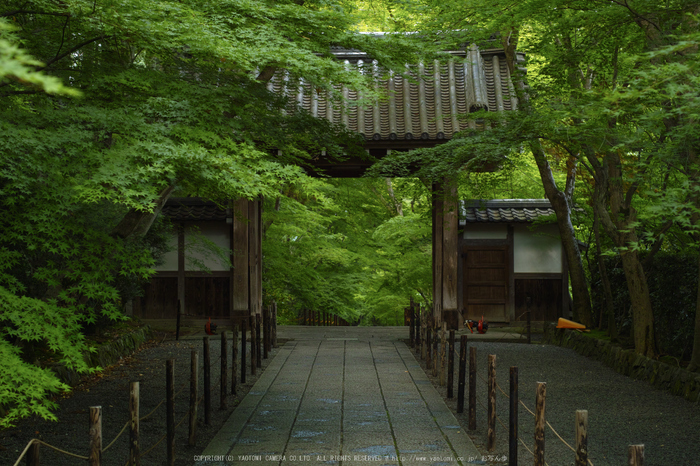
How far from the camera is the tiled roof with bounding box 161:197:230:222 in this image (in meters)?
15.1

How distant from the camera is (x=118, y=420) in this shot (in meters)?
6.89

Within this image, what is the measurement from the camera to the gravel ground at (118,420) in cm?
565

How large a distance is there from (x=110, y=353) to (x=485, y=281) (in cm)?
911

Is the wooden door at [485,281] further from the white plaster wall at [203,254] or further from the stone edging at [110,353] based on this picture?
the stone edging at [110,353]

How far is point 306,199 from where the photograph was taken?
1900 cm

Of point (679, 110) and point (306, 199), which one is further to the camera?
point (306, 199)

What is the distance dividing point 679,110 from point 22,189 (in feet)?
15.9

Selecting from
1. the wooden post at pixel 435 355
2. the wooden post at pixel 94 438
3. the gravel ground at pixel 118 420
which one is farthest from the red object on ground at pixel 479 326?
the wooden post at pixel 94 438

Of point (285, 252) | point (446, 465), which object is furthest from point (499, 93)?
point (446, 465)

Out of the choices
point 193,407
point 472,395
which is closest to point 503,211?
point 472,395

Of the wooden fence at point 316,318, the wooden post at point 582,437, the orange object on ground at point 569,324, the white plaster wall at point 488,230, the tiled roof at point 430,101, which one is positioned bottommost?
the wooden fence at point 316,318

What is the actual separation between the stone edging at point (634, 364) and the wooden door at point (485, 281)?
219 centimetres

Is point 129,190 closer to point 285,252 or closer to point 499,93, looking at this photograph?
point 499,93

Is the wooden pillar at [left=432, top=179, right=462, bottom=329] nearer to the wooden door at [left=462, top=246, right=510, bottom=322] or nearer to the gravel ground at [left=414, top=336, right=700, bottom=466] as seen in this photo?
the wooden door at [left=462, top=246, right=510, bottom=322]
